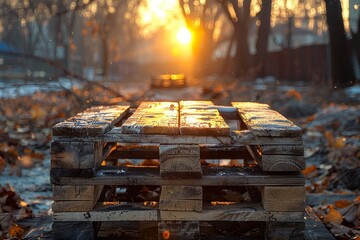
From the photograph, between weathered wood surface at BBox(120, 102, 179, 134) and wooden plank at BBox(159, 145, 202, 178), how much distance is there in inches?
3.7

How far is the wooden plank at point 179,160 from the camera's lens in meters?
2.72

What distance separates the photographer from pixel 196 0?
36344mm

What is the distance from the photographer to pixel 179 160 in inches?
107

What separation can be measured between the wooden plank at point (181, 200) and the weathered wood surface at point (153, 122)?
321 millimetres

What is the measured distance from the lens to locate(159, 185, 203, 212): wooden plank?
9.02ft

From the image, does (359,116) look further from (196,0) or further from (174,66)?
(174,66)

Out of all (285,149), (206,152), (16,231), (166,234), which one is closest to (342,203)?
(206,152)

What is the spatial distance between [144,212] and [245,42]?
64.7 ft

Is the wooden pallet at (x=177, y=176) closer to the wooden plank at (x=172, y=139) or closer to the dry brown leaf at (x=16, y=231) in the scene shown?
the wooden plank at (x=172, y=139)

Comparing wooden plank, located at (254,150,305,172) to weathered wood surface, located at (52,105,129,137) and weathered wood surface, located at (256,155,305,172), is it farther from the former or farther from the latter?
weathered wood surface, located at (52,105,129,137)

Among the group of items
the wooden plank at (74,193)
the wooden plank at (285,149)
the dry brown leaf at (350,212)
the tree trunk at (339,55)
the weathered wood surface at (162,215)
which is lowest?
the dry brown leaf at (350,212)

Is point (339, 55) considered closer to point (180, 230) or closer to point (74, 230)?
point (180, 230)

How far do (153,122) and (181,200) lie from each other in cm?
45

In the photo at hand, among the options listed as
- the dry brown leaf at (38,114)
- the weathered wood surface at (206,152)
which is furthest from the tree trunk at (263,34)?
the weathered wood surface at (206,152)
